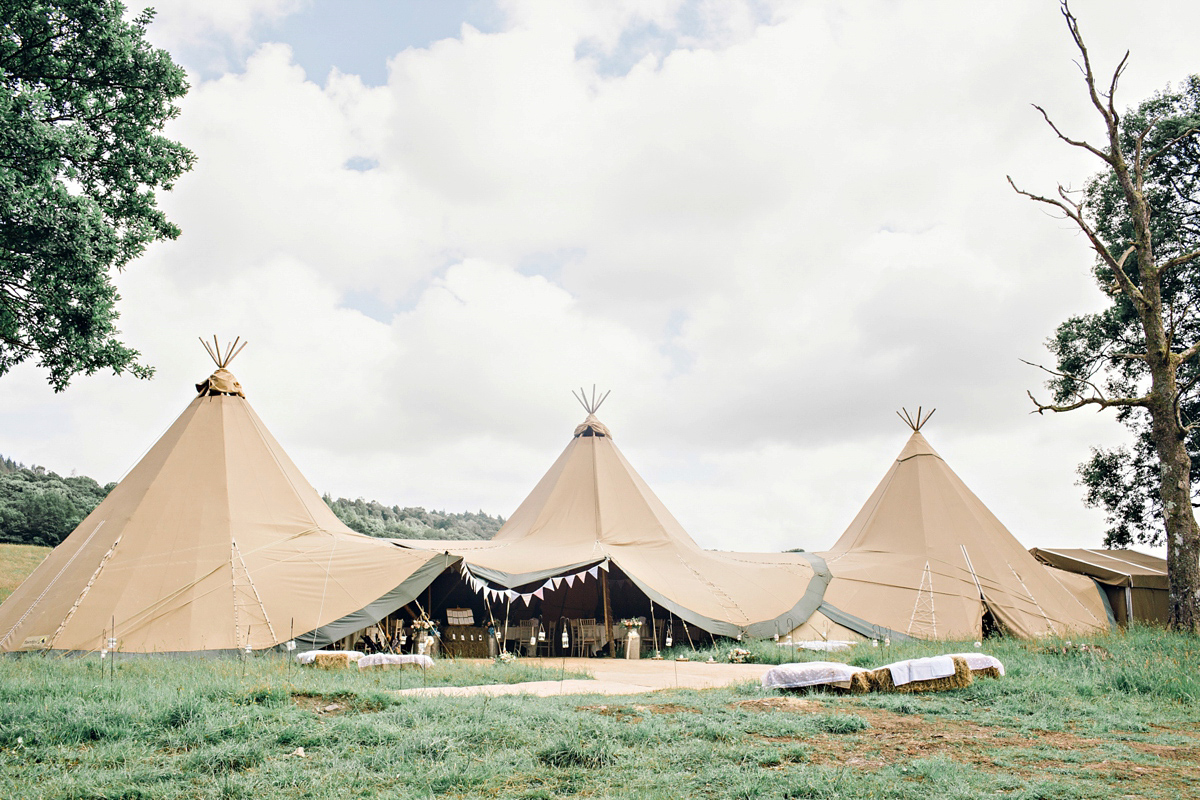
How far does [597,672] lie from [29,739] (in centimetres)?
632

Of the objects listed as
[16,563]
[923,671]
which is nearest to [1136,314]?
[923,671]

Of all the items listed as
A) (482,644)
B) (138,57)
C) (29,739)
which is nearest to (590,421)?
(482,644)

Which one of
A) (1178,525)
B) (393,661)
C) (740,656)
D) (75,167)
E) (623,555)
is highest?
(75,167)

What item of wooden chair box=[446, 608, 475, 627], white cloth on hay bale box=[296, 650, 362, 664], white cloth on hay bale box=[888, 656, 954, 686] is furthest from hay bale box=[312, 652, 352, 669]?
white cloth on hay bale box=[888, 656, 954, 686]

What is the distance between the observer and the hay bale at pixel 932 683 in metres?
6.35

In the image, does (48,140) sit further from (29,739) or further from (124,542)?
(124,542)

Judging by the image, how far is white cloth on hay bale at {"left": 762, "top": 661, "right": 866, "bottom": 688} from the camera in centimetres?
637

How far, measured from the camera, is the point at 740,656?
35.4 ft

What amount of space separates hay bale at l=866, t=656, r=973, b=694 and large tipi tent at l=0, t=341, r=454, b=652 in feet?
21.3

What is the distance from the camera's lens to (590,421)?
635 inches

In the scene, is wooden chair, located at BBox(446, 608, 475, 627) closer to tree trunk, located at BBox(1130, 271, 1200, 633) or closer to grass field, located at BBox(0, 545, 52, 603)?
tree trunk, located at BBox(1130, 271, 1200, 633)

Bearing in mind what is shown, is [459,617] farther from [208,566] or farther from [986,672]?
[986,672]

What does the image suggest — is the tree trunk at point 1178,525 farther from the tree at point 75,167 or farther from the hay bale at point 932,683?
the tree at point 75,167

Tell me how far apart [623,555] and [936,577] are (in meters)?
5.25
